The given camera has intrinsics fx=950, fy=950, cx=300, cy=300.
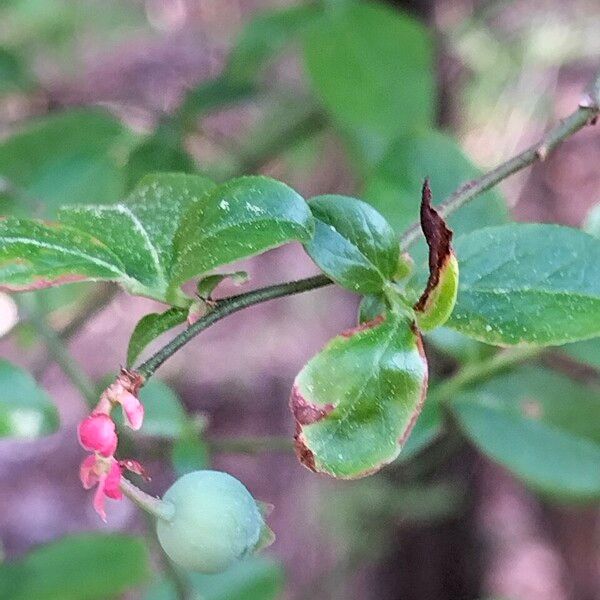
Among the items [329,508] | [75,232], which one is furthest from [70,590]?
[329,508]

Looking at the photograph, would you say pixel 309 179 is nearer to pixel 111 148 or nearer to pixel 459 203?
pixel 111 148

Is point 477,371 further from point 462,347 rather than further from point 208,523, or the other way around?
point 208,523

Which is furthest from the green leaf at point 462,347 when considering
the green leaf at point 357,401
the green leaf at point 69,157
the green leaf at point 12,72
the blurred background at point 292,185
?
the green leaf at point 12,72

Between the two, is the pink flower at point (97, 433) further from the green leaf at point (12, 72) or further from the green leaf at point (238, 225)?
the green leaf at point (12, 72)

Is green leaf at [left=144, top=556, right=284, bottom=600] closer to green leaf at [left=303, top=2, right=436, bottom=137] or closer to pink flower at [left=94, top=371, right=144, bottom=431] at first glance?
green leaf at [left=303, top=2, right=436, bottom=137]

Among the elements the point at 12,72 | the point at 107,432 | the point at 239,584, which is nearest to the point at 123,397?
the point at 107,432

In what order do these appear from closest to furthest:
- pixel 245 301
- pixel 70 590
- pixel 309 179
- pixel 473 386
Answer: pixel 245 301 < pixel 473 386 < pixel 70 590 < pixel 309 179
